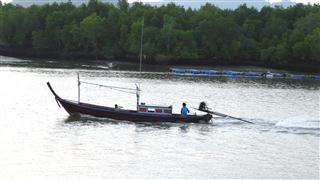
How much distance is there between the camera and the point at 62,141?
1697 inches

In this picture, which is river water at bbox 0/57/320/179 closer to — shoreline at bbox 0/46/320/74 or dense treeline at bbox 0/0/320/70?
shoreline at bbox 0/46/320/74

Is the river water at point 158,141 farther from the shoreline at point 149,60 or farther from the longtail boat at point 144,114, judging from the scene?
the shoreline at point 149,60

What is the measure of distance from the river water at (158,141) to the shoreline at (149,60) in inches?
2505

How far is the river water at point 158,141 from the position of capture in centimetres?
3588

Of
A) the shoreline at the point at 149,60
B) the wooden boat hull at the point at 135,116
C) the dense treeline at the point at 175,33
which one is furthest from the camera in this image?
the dense treeline at the point at 175,33

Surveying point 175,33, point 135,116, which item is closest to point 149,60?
point 175,33

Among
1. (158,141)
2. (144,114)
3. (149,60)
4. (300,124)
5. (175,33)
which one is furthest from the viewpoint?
(175,33)

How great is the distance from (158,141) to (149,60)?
108067 mm

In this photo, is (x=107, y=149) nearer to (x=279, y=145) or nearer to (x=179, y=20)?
(x=279, y=145)

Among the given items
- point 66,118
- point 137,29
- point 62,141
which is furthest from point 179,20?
point 62,141

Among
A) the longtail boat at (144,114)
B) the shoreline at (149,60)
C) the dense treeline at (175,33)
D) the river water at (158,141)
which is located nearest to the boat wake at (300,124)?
the river water at (158,141)

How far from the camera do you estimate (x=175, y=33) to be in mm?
152750

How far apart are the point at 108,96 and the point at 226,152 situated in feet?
119

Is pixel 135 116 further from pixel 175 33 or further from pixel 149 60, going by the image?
pixel 175 33
